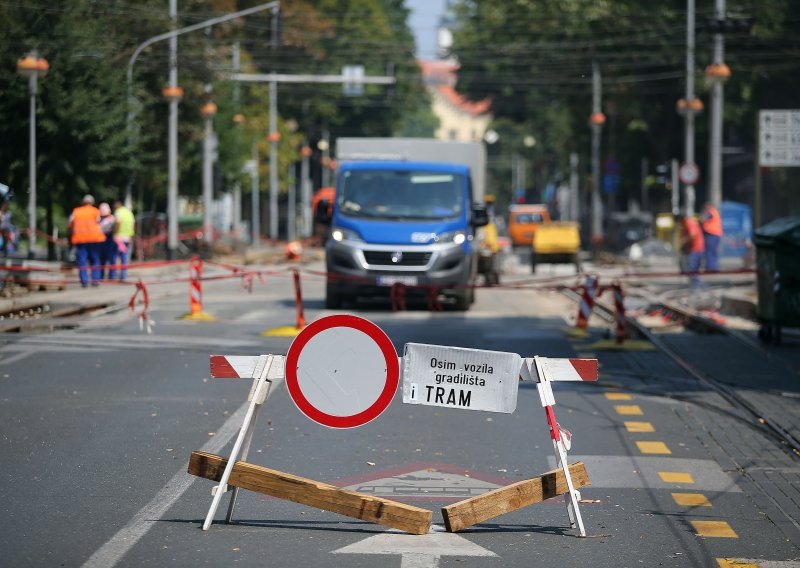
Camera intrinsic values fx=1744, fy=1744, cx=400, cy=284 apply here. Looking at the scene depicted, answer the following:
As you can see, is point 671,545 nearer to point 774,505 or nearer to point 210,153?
point 774,505

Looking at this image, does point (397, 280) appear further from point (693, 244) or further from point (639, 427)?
point (639, 427)

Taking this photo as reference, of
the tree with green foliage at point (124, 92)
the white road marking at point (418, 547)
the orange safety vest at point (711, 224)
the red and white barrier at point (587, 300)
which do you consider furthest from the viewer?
the tree with green foliage at point (124, 92)

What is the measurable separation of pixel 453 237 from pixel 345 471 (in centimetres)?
1560

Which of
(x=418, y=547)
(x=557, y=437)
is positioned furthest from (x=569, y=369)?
(x=418, y=547)

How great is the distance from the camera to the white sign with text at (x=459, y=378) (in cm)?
841

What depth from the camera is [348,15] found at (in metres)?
84.4

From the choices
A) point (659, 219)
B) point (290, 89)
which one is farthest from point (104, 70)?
point (290, 89)

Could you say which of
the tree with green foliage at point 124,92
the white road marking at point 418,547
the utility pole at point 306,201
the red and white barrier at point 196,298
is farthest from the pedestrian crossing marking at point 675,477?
the utility pole at point 306,201

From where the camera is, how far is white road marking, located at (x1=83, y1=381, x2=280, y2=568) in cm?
753

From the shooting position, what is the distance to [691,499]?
9477mm

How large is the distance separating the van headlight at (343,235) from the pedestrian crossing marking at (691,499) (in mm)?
16163

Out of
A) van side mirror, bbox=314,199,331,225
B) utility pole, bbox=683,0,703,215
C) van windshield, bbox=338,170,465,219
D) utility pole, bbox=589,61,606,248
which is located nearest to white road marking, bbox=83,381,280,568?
van windshield, bbox=338,170,465,219

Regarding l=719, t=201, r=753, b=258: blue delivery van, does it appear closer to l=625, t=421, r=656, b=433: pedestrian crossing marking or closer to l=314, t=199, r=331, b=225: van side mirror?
l=314, t=199, r=331, b=225: van side mirror

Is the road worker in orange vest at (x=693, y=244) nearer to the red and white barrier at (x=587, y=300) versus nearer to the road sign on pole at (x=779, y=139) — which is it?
the road sign on pole at (x=779, y=139)
